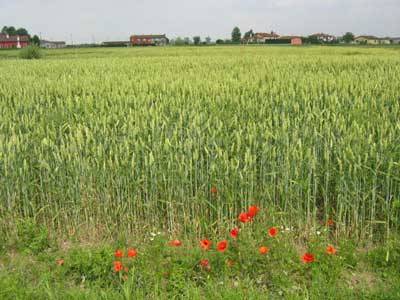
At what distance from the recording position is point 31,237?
3697 mm

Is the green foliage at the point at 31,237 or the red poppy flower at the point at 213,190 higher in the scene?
the red poppy flower at the point at 213,190

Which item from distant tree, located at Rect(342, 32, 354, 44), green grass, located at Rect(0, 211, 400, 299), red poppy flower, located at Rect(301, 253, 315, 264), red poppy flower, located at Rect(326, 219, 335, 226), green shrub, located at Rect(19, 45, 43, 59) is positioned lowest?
green grass, located at Rect(0, 211, 400, 299)

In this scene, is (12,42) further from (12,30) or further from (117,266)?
(117,266)

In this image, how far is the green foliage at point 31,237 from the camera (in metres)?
3.56

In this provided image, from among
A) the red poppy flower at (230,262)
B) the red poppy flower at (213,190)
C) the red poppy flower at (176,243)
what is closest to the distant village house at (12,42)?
the red poppy flower at (213,190)

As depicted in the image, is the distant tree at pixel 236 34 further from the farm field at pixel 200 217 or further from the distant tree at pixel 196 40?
the farm field at pixel 200 217

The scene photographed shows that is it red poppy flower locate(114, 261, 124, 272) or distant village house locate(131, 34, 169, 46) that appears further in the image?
distant village house locate(131, 34, 169, 46)

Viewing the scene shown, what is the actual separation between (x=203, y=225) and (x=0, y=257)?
192 centimetres

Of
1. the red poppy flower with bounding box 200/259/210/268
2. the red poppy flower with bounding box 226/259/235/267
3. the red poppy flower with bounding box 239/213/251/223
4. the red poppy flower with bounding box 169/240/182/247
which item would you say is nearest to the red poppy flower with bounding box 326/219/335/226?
the red poppy flower with bounding box 239/213/251/223

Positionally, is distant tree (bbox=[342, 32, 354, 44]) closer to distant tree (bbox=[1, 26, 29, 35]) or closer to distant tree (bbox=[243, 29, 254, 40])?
distant tree (bbox=[243, 29, 254, 40])

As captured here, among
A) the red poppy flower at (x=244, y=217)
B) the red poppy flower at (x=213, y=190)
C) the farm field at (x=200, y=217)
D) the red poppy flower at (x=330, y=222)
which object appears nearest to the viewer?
the farm field at (x=200, y=217)

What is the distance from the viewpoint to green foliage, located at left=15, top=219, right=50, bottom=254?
3.56m

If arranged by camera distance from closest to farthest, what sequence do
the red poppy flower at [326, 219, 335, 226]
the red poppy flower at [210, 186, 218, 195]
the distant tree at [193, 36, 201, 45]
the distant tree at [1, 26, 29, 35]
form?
the red poppy flower at [326, 219, 335, 226]
the red poppy flower at [210, 186, 218, 195]
the distant tree at [193, 36, 201, 45]
the distant tree at [1, 26, 29, 35]

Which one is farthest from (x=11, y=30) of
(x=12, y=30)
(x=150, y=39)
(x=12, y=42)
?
(x=150, y=39)
